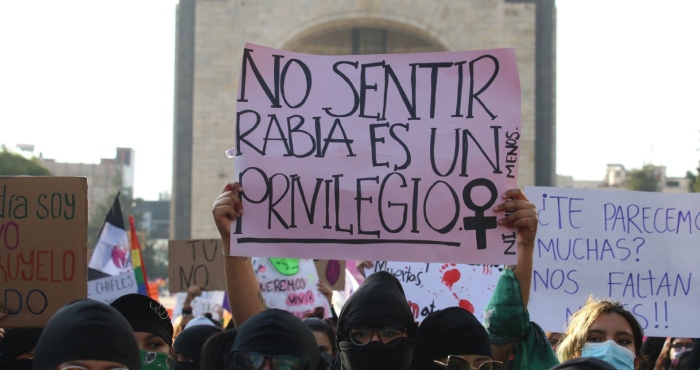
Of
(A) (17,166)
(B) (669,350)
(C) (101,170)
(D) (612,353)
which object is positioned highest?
(C) (101,170)

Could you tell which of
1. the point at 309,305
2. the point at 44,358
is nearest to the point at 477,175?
the point at 44,358

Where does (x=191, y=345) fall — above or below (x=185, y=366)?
above

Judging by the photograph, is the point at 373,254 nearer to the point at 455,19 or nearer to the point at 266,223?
the point at 266,223

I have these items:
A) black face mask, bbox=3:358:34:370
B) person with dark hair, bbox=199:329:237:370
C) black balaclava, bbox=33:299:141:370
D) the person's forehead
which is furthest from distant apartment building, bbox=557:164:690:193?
black balaclava, bbox=33:299:141:370

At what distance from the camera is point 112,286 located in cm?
973

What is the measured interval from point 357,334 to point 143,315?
0.94 m

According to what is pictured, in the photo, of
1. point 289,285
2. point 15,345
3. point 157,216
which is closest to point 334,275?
point 289,285

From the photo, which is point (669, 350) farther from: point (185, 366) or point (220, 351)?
point (220, 351)

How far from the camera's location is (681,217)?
5.51 meters

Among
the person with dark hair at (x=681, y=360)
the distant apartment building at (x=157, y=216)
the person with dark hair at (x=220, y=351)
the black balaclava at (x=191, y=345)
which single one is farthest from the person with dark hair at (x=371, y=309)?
the distant apartment building at (x=157, y=216)

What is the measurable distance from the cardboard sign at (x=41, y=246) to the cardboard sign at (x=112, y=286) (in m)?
5.14

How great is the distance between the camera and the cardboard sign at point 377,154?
13.5 feet

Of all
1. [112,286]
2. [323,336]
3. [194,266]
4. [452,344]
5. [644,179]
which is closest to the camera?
[452,344]

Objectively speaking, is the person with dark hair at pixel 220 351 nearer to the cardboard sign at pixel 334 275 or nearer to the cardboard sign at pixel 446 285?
the cardboard sign at pixel 446 285
